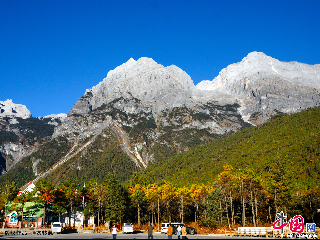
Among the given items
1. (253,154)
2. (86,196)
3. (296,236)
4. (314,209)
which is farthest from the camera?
(253,154)

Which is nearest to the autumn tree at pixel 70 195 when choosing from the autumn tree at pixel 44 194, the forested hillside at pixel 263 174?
the autumn tree at pixel 44 194

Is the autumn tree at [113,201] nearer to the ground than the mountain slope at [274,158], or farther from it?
nearer to the ground

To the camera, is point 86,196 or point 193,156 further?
point 193,156

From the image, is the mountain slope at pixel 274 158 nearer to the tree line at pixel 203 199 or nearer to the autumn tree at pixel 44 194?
the tree line at pixel 203 199

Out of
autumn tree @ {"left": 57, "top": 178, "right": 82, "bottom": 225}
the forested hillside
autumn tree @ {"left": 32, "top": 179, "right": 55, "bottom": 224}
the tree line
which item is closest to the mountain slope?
the forested hillside

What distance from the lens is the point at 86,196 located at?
6919cm

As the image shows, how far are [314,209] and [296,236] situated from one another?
31.1 meters

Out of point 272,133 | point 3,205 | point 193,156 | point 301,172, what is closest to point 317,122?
point 272,133

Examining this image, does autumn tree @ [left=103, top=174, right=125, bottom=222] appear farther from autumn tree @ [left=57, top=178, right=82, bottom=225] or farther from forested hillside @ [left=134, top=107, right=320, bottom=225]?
forested hillside @ [left=134, top=107, right=320, bottom=225]

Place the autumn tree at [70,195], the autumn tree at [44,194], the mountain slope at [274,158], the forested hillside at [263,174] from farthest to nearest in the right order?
the mountain slope at [274,158] → the autumn tree at [70,195] → the forested hillside at [263,174] → the autumn tree at [44,194]

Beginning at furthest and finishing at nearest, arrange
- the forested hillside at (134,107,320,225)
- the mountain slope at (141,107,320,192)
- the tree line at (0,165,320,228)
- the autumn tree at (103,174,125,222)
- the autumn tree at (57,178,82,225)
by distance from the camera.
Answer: the mountain slope at (141,107,320,192), the autumn tree at (103,174,125,222), the autumn tree at (57,178,82,225), the forested hillside at (134,107,320,225), the tree line at (0,165,320,228)

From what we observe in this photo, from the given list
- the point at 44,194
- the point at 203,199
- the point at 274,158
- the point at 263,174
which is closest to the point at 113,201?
the point at 44,194

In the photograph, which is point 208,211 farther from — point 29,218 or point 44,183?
point 29,218

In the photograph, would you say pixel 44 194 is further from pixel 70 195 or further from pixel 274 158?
pixel 274 158
